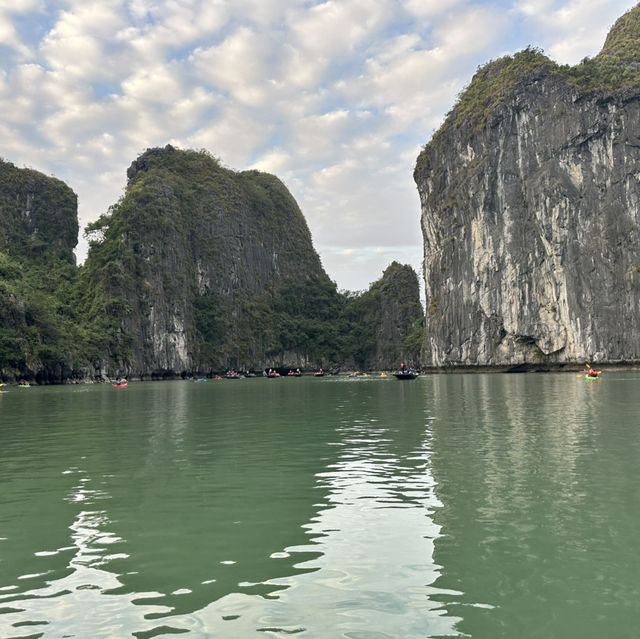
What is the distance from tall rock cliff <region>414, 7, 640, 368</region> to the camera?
8138 centimetres

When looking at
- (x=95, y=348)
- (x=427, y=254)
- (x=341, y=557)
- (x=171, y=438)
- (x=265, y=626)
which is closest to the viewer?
(x=265, y=626)

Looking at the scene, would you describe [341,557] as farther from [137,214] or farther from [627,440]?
[137,214]

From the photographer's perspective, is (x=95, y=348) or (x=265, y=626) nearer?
(x=265, y=626)

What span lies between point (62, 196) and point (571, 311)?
4191 inches

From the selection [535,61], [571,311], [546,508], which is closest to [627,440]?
[546,508]

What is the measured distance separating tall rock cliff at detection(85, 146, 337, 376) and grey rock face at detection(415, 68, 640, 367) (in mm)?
55478

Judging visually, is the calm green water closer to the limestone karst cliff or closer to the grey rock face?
the grey rock face

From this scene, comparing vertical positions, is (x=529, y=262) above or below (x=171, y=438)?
above

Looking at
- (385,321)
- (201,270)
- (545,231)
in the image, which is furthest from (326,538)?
(385,321)

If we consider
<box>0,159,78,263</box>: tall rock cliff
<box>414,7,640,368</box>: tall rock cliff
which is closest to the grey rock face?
<box>414,7,640,368</box>: tall rock cliff

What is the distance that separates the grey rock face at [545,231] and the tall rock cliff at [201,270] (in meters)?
55.5

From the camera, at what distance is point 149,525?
8.60 m

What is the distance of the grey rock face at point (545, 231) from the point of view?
267 ft

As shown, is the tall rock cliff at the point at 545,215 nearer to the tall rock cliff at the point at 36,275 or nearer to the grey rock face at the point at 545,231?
the grey rock face at the point at 545,231
